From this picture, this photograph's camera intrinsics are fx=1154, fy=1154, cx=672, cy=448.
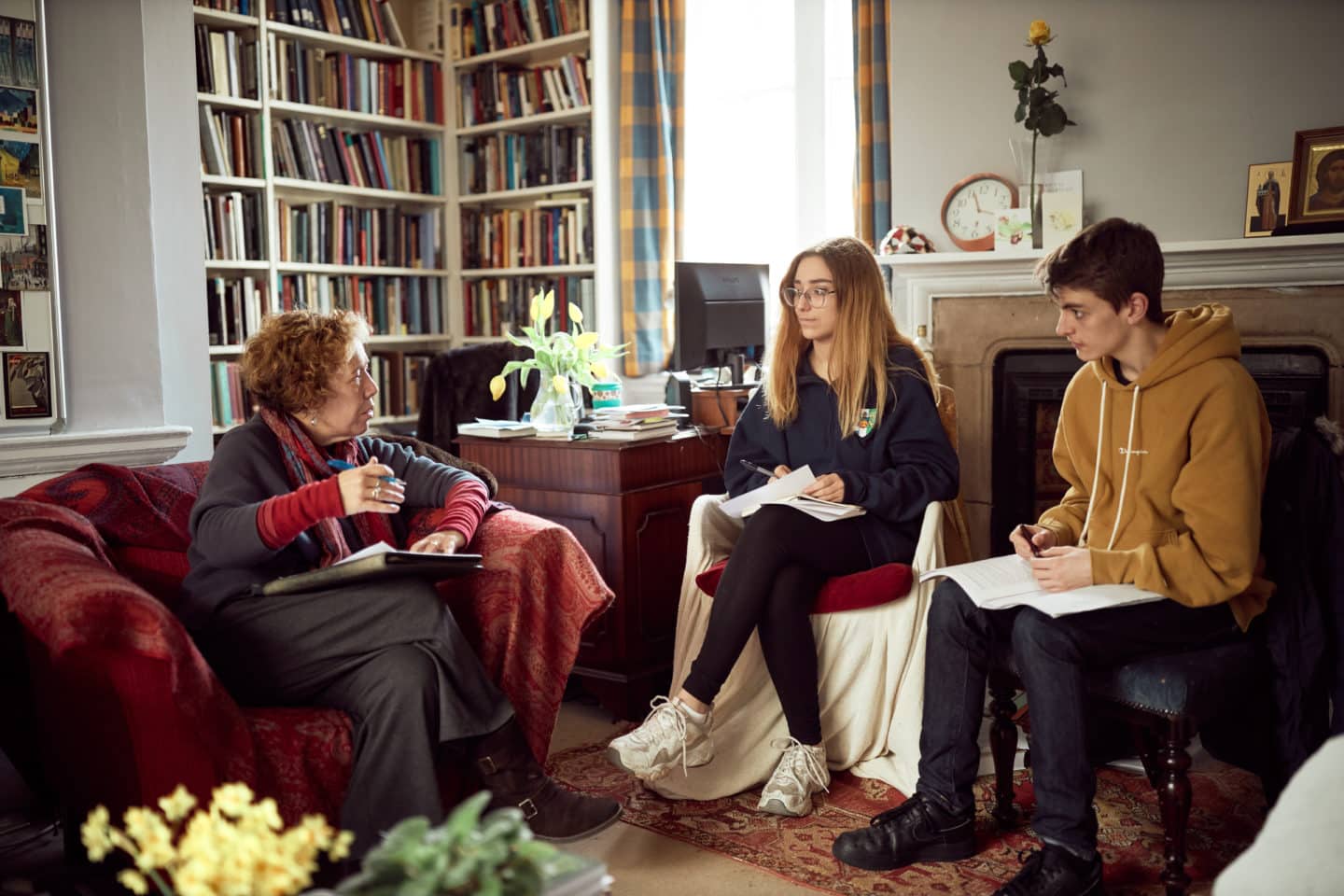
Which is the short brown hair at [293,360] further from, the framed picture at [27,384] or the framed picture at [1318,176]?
the framed picture at [1318,176]

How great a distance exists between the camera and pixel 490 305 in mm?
5000

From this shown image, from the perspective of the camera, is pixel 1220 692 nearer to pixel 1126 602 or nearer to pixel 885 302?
pixel 1126 602

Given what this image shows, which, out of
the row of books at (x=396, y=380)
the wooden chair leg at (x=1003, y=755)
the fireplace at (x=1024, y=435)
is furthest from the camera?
the row of books at (x=396, y=380)

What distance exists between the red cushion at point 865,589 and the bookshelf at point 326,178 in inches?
102

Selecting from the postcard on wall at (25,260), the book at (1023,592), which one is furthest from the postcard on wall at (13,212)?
the book at (1023,592)

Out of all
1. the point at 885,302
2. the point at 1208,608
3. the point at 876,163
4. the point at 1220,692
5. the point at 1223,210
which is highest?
the point at 876,163

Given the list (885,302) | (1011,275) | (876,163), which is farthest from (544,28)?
(885,302)

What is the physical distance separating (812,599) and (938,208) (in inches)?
64.8

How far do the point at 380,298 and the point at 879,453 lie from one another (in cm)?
299

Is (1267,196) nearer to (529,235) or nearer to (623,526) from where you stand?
(623,526)

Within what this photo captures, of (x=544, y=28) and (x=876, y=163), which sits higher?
(x=544, y=28)

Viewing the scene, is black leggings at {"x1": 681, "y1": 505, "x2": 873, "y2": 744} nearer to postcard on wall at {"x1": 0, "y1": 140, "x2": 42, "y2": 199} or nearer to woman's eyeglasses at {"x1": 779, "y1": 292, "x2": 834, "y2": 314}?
woman's eyeglasses at {"x1": 779, "y1": 292, "x2": 834, "y2": 314}

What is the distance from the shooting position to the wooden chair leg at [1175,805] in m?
1.79

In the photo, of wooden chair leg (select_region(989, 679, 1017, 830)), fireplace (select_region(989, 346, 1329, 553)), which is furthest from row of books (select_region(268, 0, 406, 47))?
wooden chair leg (select_region(989, 679, 1017, 830))
